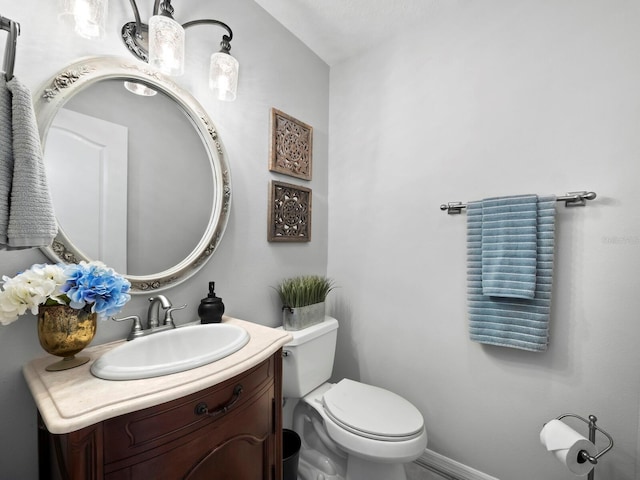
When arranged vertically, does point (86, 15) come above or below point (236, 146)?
above

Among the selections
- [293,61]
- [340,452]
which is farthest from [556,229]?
[293,61]

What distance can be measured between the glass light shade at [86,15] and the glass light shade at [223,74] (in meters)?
0.38

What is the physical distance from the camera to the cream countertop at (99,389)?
21.3 inches

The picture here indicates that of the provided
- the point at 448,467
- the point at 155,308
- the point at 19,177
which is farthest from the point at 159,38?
the point at 448,467

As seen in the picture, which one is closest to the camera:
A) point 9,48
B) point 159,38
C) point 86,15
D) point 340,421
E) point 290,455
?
point 9,48

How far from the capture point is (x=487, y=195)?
138 centimetres

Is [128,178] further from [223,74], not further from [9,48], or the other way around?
[223,74]

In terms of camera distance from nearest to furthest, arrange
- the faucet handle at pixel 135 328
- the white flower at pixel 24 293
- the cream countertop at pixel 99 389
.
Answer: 1. the cream countertop at pixel 99 389
2. the white flower at pixel 24 293
3. the faucet handle at pixel 135 328

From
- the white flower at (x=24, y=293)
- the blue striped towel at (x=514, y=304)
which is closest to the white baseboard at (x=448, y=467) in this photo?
the blue striped towel at (x=514, y=304)

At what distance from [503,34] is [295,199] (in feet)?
4.25

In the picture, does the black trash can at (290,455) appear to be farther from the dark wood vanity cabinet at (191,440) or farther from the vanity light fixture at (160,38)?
the vanity light fixture at (160,38)

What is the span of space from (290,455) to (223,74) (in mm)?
1686

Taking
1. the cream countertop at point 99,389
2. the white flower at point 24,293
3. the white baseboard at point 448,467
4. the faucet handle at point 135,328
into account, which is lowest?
the white baseboard at point 448,467

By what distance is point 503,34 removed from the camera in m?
1.35
